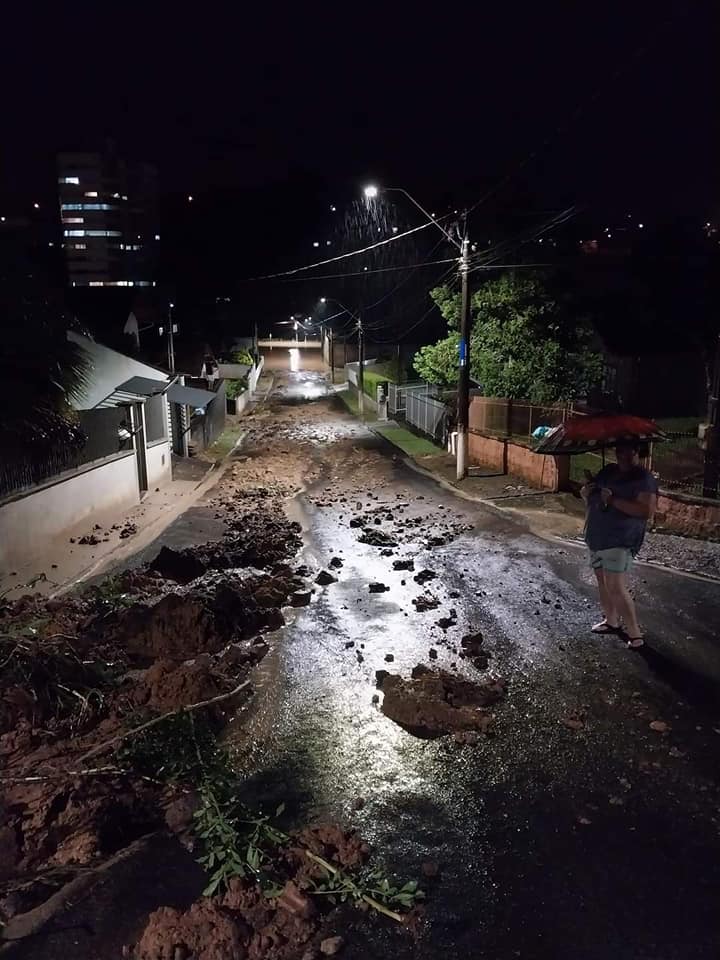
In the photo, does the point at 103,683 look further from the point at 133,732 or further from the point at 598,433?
the point at 598,433

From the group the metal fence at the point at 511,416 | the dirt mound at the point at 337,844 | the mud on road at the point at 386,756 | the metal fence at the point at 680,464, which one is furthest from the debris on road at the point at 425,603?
the metal fence at the point at 511,416

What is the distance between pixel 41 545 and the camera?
11367 millimetres

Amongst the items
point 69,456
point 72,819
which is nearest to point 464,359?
point 69,456

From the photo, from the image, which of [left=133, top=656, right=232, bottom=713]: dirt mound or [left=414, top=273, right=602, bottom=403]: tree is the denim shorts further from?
[left=414, top=273, right=602, bottom=403]: tree

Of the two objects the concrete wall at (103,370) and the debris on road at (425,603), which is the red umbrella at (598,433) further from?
the concrete wall at (103,370)

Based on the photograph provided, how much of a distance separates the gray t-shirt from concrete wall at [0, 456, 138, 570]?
333 inches

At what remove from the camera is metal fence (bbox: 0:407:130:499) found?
10688 mm

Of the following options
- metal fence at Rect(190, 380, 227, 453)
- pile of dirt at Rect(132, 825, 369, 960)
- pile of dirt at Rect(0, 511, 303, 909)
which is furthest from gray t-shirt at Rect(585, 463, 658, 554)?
metal fence at Rect(190, 380, 227, 453)

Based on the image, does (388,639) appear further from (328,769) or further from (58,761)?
(58,761)

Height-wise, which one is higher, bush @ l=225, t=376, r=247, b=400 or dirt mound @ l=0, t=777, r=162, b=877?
bush @ l=225, t=376, r=247, b=400

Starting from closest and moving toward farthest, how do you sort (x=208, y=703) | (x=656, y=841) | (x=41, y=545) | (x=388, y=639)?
1. (x=656, y=841)
2. (x=208, y=703)
3. (x=388, y=639)
4. (x=41, y=545)

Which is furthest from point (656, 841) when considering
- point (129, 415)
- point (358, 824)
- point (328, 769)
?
point (129, 415)

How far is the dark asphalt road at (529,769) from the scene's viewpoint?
3.66 meters

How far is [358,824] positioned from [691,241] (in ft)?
112
